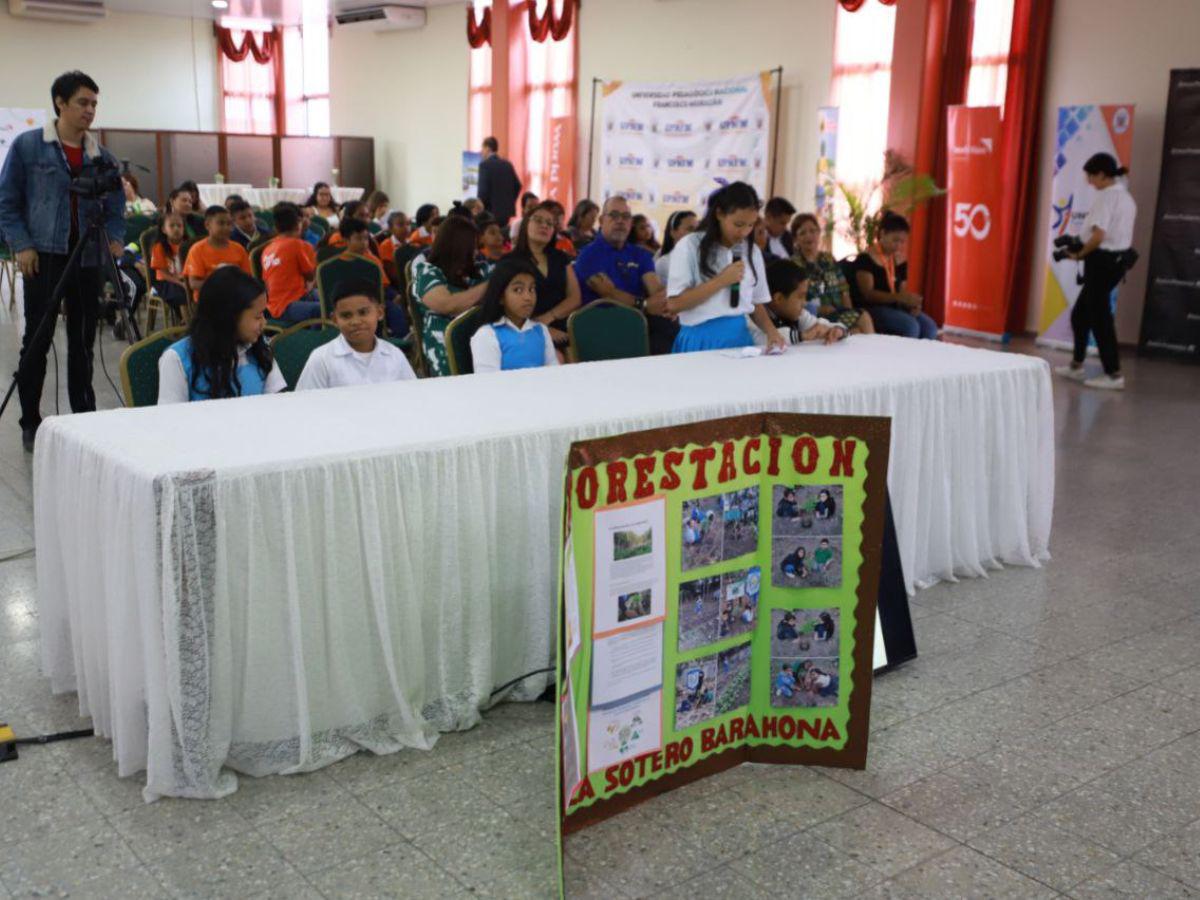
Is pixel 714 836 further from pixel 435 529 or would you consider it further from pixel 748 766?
pixel 435 529

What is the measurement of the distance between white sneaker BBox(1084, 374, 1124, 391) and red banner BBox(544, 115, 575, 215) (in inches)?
298

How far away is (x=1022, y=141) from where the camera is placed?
9445 mm

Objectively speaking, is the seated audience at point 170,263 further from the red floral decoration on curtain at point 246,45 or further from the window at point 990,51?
the red floral decoration on curtain at point 246,45

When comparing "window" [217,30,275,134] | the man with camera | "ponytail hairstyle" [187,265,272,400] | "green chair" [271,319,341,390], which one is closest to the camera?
"ponytail hairstyle" [187,265,272,400]

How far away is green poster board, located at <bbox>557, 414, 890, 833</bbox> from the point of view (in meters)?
2.16

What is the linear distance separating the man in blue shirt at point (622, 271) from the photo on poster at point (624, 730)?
3.65 m

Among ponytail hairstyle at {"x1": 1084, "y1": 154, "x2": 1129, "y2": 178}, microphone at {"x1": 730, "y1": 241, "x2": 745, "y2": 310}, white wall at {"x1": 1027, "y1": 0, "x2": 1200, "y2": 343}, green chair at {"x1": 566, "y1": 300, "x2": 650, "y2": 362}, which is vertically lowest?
green chair at {"x1": 566, "y1": 300, "x2": 650, "y2": 362}

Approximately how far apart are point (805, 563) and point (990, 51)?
8439 millimetres

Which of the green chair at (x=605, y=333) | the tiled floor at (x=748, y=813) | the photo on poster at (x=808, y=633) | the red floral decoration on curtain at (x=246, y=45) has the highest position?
the red floral decoration on curtain at (x=246, y=45)

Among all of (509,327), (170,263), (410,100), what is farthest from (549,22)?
(509,327)

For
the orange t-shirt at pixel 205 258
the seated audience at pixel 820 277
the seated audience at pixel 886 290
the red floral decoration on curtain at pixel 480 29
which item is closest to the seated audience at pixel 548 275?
the seated audience at pixel 820 277

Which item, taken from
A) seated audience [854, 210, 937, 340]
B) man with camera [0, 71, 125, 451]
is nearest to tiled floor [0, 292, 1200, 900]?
man with camera [0, 71, 125, 451]

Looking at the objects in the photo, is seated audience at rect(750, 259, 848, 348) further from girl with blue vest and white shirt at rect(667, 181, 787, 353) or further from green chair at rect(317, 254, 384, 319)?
green chair at rect(317, 254, 384, 319)

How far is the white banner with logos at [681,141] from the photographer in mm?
11648
